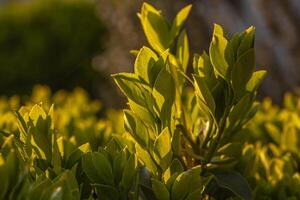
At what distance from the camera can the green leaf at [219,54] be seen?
224 cm

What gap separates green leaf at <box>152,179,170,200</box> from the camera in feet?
6.80

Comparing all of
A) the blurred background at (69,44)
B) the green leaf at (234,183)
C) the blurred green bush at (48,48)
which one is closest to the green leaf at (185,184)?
the green leaf at (234,183)

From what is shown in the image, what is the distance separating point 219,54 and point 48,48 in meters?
11.0

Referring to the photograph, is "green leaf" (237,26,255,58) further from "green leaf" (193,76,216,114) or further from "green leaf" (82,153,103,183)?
"green leaf" (82,153,103,183)

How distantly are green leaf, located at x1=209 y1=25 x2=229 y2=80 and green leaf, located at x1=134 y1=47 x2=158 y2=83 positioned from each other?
0.64 feet

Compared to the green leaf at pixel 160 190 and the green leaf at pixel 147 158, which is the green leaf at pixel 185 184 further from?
the green leaf at pixel 147 158

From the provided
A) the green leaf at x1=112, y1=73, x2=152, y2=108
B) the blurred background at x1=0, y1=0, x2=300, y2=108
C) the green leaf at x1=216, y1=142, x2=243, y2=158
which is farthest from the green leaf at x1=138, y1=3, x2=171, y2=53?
the blurred background at x1=0, y1=0, x2=300, y2=108

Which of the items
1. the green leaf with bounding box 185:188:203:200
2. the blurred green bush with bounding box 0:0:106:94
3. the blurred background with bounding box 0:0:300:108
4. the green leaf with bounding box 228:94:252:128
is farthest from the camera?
the blurred green bush with bounding box 0:0:106:94

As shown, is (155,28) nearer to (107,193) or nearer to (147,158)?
(147,158)

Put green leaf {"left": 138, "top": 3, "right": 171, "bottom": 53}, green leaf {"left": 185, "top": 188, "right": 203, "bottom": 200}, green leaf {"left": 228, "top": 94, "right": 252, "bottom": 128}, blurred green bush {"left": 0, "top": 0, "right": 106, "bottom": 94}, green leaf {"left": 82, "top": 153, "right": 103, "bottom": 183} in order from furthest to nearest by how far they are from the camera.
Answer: blurred green bush {"left": 0, "top": 0, "right": 106, "bottom": 94}, green leaf {"left": 138, "top": 3, "right": 171, "bottom": 53}, green leaf {"left": 228, "top": 94, "right": 252, "bottom": 128}, green leaf {"left": 82, "top": 153, "right": 103, "bottom": 183}, green leaf {"left": 185, "top": 188, "right": 203, "bottom": 200}

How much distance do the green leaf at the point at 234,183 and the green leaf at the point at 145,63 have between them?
42cm

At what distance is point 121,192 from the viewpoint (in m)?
2.14

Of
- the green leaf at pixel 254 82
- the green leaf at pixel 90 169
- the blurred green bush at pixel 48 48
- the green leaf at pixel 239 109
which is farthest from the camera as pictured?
the blurred green bush at pixel 48 48

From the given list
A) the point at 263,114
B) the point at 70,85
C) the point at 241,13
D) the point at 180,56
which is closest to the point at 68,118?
the point at 263,114
